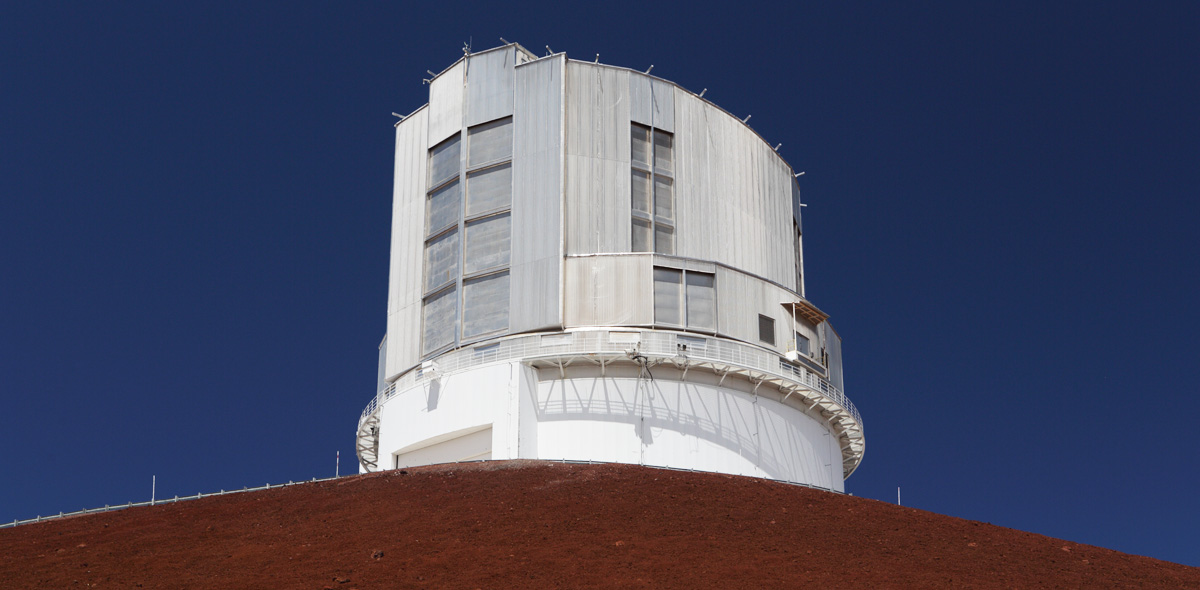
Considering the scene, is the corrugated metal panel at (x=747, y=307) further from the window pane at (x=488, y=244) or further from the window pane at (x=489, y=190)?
the window pane at (x=489, y=190)

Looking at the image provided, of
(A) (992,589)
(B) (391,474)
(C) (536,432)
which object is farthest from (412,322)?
(A) (992,589)

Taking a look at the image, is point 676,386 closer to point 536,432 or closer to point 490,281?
point 536,432

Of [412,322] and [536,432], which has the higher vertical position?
[412,322]

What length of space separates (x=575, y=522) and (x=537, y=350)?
45.7 feet

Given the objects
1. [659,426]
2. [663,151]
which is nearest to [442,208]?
[663,151]

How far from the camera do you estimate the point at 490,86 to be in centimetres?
4262

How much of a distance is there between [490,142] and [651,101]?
16.9 ft

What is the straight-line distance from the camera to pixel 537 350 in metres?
38.1

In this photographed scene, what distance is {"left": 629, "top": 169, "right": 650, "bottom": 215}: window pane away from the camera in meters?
41.1

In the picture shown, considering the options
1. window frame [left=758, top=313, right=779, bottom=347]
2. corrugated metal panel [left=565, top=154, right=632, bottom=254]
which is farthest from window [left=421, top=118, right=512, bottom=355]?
window frame [left=758, top=313, right=779, bottom=347]

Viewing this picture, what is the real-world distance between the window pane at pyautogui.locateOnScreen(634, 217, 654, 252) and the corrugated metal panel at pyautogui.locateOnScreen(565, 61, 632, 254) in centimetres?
40

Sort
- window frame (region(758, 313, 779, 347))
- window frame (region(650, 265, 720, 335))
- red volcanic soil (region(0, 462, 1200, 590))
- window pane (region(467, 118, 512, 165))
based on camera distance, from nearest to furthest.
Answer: red volcanic soil (region(0, 462, 1200, 590)), window frame (region(650, 265, 720, 335)), window frame (region(758, 313, 779, 347)), window pane (region(467, 118, 512, 165))

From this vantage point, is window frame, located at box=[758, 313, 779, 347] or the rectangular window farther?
the rectangular window

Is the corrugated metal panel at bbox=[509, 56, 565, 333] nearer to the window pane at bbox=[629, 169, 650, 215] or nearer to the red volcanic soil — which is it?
the window pane at bbox=[629, 169, 650, 215]
